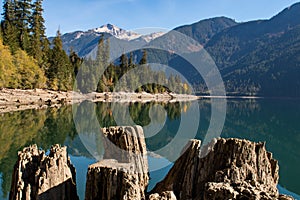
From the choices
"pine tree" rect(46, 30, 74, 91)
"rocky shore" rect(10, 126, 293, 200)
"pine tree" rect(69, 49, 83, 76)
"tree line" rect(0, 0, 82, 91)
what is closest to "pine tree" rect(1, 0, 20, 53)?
"tree line" rect(0, 0, 82, 91)

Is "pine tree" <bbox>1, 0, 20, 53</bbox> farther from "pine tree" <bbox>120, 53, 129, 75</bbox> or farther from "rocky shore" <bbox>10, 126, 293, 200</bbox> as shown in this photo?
"rocky shore" <bbox>10, 126, 293, 200</bbox>

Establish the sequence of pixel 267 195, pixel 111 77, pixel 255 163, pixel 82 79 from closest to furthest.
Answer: pixel 267 195, pixel 255 163, pixel 82 79, pixel 111 77

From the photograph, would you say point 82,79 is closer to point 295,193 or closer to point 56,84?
point 56,84

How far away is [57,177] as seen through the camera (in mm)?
6395

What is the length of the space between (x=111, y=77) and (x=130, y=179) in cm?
8406

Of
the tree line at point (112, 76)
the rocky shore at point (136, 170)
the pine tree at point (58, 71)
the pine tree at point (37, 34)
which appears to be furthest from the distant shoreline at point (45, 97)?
the rocky shore at point (136, 170)

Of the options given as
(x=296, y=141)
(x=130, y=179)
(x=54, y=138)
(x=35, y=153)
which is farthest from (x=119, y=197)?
(x=296, y=141)

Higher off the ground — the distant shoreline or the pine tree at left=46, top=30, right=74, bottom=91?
the pine tree at left=46, top=30, right=74, bottom=91

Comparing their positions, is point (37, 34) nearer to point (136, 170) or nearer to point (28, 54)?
point (28, 54)

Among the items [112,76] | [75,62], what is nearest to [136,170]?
[112,76]

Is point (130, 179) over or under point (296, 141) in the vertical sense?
over

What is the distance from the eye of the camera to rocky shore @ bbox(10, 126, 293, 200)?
18.6 feet

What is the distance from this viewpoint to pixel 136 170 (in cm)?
666

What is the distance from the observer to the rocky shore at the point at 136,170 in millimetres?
5680
